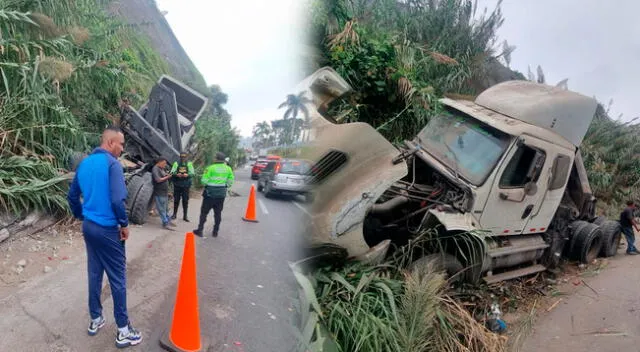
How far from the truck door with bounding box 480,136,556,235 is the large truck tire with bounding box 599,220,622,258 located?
2.97m

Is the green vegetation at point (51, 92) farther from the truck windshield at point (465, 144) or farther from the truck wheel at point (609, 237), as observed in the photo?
the truck wheel at point (609, 237)

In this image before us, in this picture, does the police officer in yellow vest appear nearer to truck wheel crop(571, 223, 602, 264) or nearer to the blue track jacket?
the blue track jacket

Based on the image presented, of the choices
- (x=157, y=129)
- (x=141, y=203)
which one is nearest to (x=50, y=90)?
(x=157, y=129)

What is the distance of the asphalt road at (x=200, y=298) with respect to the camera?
2012 millimetres

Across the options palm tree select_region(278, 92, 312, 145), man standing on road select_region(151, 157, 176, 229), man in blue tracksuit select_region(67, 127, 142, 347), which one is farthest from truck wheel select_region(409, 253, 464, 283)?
man standing on road select_region(151, 157, 176, 229)

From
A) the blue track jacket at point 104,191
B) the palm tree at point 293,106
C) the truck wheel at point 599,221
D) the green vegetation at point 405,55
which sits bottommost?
the truck wheel at point 599,221

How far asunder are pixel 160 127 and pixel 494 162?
4.75m

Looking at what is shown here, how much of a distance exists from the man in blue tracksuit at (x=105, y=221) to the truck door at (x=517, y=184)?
346 centimetres

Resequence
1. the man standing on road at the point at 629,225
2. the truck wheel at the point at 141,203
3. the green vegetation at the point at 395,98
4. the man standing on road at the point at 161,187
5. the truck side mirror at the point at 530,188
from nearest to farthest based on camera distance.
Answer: the green vegetation at the point at 395,98
the truck side mirror at the point at 530,188
the truck wheel at the point at 141,203
the man standing on road at the point at 161,187
the man standing on road at the point at 629,225

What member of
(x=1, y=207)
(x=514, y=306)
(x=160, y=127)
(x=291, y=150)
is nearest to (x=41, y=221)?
(x=1, y=207)

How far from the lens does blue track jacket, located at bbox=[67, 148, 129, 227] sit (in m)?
2.68

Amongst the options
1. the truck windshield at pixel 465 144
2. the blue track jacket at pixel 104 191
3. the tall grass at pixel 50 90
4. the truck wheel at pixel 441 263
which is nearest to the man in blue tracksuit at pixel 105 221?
the blue track jacket at pixel 104 191

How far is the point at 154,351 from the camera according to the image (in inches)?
110

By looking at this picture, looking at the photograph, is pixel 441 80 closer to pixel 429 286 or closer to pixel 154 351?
pixel 429 286
